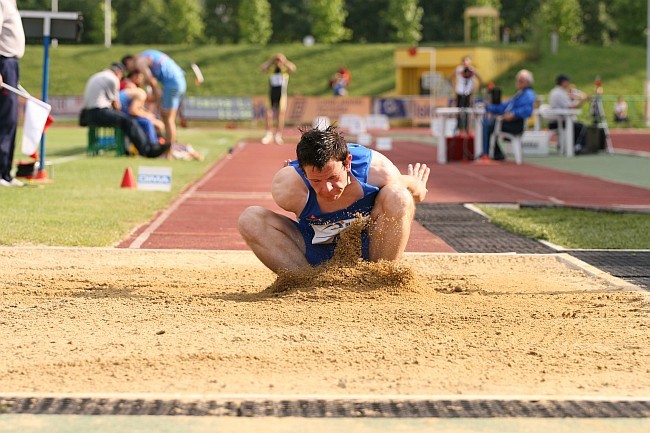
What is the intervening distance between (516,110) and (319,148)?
16.5 meters

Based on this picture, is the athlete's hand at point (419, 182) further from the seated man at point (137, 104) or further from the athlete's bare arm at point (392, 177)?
the seated man at point (137, 104)

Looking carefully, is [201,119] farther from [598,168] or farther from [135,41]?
[135,41]

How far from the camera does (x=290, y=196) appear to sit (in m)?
6.31

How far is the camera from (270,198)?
13289 mm

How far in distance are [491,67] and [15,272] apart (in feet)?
160

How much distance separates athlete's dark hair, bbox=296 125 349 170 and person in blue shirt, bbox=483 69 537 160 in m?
15.9

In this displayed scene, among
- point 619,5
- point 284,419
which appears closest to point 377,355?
point 284,419

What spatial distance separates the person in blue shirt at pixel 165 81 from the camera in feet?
66.4

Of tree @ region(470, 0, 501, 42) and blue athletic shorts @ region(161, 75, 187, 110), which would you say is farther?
tree @ region(470, 0, 501, 42)

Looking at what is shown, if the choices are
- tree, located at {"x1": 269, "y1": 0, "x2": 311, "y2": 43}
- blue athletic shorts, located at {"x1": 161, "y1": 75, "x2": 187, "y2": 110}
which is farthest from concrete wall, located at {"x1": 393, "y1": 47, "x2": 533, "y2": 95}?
blue athletic shorts, located at {"x1": 161, "y1": 75, "x2": 187, "y2": 110}

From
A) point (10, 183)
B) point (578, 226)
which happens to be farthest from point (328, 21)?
point (578, 226)

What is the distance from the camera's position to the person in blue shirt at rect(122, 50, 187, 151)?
797 inches

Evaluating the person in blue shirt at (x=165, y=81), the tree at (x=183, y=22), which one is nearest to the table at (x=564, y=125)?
the person in blue shirt at (x=165, y=81)

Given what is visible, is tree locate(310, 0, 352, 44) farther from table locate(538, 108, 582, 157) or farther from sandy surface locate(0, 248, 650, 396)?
sandy surface locate(0, 248, 650, 396)
